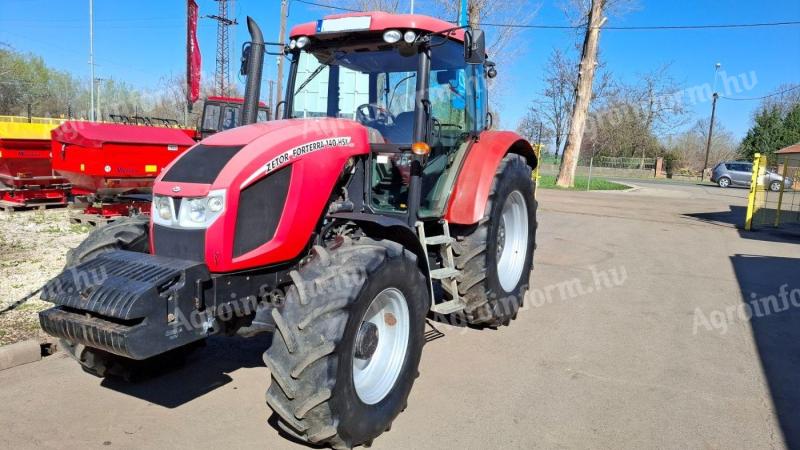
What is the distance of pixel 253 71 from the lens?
12.6 ft

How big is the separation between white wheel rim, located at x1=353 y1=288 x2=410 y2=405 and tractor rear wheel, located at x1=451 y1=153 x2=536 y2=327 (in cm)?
120

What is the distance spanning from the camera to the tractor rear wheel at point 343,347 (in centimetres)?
272

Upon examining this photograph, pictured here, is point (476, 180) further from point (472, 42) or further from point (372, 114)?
point (472, 42)

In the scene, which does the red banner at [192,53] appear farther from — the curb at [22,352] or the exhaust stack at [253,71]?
the exhaust stack at [253,71]

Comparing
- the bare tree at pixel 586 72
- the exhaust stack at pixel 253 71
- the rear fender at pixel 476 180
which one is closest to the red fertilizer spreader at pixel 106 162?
the exhaust stack at pixel 253 71

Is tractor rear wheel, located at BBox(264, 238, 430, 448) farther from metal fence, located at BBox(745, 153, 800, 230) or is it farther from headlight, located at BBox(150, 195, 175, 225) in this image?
metal fence, located at BBox(745, 153, 800, 230)

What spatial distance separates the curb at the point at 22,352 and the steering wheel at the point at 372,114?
9.59 ft

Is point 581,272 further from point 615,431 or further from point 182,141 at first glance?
point 182,141

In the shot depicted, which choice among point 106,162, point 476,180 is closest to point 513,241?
point 476,180

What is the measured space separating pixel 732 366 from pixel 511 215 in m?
2.24

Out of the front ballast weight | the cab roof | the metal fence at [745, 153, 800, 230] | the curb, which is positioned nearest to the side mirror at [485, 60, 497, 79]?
the cab roof

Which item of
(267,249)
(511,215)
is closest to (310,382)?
(267,249)

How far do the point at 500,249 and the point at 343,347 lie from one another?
2.86m

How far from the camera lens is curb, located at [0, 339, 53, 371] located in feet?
13.1
